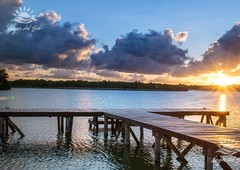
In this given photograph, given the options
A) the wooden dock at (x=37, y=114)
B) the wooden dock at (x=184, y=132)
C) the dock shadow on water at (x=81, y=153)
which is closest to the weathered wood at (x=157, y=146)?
the wooden dock at (x=184, y=132)

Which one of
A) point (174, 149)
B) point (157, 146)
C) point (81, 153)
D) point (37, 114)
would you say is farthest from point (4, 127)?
point (174, 149)

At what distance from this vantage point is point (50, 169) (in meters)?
15.8

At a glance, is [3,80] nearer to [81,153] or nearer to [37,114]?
[37,114]

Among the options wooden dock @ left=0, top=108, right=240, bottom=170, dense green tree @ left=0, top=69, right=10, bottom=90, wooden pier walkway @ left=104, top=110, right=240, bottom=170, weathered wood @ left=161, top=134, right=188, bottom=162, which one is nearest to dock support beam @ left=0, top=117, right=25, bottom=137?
wooden dock @ left=0, top=108, right=240, bottom=170

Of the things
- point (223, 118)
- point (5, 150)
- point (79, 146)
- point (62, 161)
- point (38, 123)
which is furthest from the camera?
point (38, 123)

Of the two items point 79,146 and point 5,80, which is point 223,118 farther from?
point 5,80

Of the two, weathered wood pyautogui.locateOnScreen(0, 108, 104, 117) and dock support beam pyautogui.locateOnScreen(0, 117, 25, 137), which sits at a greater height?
weathered wood pyautogui.locateOnScreen(0, 108, 104, 117)

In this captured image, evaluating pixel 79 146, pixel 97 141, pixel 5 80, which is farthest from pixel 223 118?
pixel 5 80

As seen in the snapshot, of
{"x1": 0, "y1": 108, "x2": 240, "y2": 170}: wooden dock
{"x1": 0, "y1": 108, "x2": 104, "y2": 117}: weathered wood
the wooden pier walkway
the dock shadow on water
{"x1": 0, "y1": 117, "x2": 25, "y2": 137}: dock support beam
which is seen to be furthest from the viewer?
{"x1": 0, "y1": 117, "x2": 25, "y2": 137}: dock support beam

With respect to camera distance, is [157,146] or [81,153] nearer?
[157,146]

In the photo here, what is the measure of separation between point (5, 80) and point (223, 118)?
146107 mm

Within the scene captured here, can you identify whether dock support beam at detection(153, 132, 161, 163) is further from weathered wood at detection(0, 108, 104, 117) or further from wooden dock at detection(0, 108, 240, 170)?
weathered wood at detection(0, 108, 104, 117)

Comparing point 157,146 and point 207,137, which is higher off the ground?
point 207,137

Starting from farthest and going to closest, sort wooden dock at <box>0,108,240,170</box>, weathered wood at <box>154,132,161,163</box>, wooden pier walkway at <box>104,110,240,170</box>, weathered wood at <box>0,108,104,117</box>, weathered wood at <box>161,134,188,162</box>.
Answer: weathered wood at <box>0,108,104,117</box>, weathered wood at <box>154,132,161,163</box>, weathered wood at <box>161,134,188,162</box>, wooden dock at <box>0,108,240,170</box>, wooden pier walkway at <box>104,110,240,170</box>
